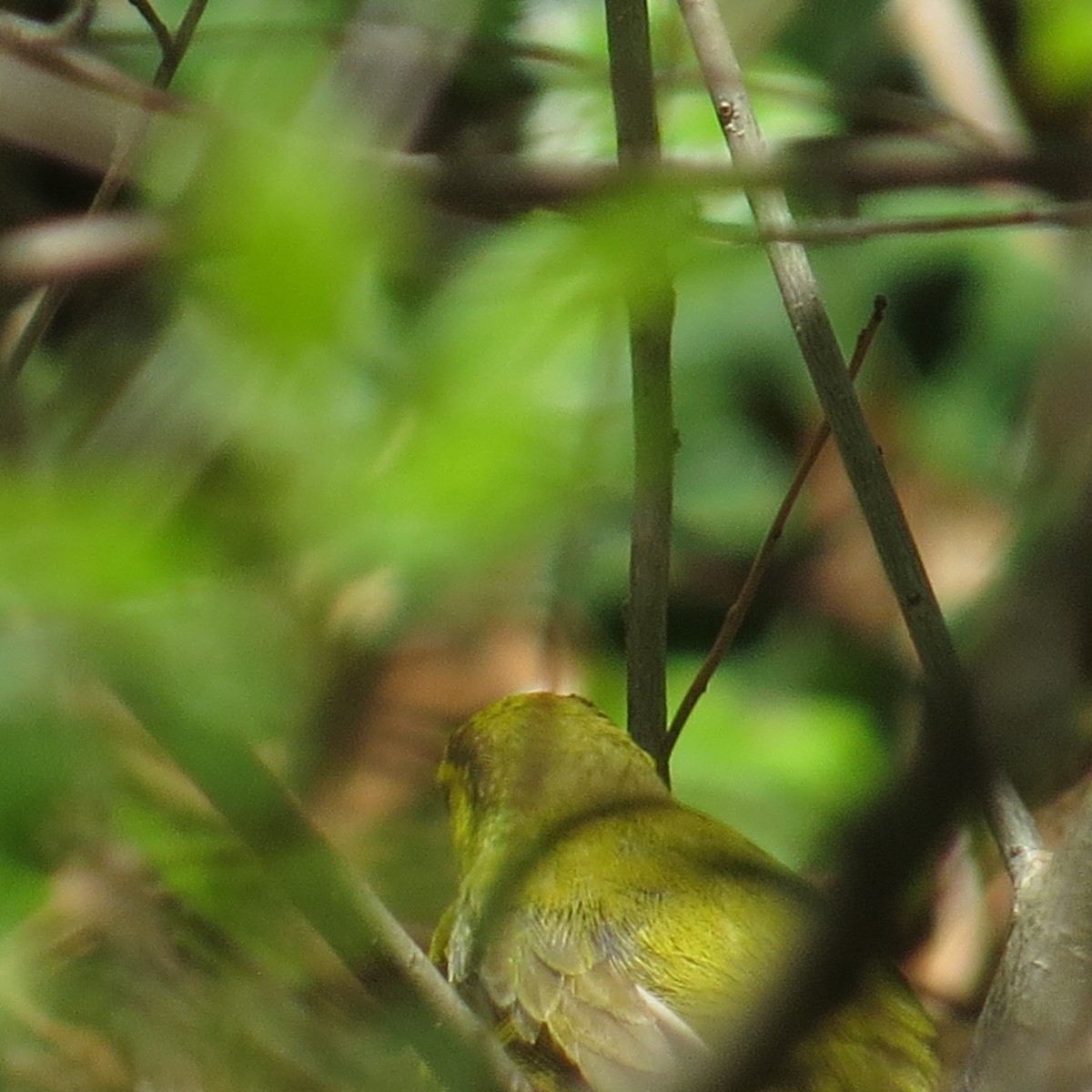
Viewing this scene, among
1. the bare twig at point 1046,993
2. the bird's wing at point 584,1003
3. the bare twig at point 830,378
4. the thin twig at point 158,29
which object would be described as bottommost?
the bird's wing at point 584,1003

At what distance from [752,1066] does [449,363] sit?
1.28ft

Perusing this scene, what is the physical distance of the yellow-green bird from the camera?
256 centimetres

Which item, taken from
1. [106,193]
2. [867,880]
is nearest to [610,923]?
[106,193]

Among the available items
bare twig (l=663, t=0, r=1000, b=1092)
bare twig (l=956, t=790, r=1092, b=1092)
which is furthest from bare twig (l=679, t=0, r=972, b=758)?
bare twig (l=663, t=0, r=1000, b=1092)

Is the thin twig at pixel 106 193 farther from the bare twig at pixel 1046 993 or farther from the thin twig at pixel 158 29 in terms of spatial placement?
the bare twig at pixel 1046 993

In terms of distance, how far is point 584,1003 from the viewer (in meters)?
2.67

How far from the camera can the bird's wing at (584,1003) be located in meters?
2.56

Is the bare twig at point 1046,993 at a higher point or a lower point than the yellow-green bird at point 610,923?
higher

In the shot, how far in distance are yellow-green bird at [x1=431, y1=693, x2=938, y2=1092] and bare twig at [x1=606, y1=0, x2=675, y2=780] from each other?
0.14 m

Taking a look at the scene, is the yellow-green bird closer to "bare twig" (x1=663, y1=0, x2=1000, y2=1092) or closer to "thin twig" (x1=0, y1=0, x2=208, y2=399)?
→ "thin twig" (x1=0, y1=0, x2=208, y2=399)

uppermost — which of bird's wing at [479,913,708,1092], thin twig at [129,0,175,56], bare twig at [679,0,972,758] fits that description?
thin twig at [129,0,175,56]

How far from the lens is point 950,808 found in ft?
2.64

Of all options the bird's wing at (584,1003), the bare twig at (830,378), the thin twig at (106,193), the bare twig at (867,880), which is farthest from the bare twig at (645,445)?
the bare twig at (867,880)

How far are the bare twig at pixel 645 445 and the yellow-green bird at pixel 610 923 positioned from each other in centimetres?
14
